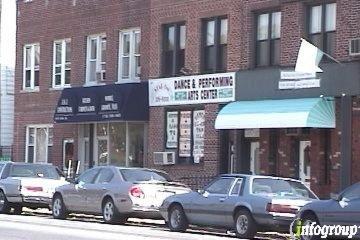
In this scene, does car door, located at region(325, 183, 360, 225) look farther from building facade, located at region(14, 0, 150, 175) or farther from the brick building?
building facade, located at region(14, 0, 150, 175)

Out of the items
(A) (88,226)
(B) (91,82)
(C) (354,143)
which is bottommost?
(A) (88,226)

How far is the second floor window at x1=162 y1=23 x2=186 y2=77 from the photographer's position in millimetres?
30609

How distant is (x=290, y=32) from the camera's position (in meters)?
26.3

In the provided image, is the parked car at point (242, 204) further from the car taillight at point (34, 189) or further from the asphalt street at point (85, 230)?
the car taillight at point (34, 189)

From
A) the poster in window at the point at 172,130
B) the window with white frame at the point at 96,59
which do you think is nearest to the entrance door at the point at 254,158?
the poster in window at the point at 172,130

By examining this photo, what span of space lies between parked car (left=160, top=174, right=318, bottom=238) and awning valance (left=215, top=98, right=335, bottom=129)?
5.40 metres

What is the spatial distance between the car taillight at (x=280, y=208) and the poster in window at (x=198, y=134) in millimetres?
11061

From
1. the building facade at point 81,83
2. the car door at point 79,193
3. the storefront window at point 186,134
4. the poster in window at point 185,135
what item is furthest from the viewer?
the building facade at point 81,83

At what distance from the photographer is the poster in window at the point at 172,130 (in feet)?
99.6

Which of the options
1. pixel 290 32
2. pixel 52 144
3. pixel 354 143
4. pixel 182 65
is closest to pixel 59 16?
pixel 52 144

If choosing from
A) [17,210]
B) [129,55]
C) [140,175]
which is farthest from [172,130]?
[140,175]

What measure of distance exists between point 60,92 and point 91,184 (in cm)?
1373

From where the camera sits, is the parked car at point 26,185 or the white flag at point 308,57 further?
the parked car at point 26,185

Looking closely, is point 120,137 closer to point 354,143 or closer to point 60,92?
point 60,92
